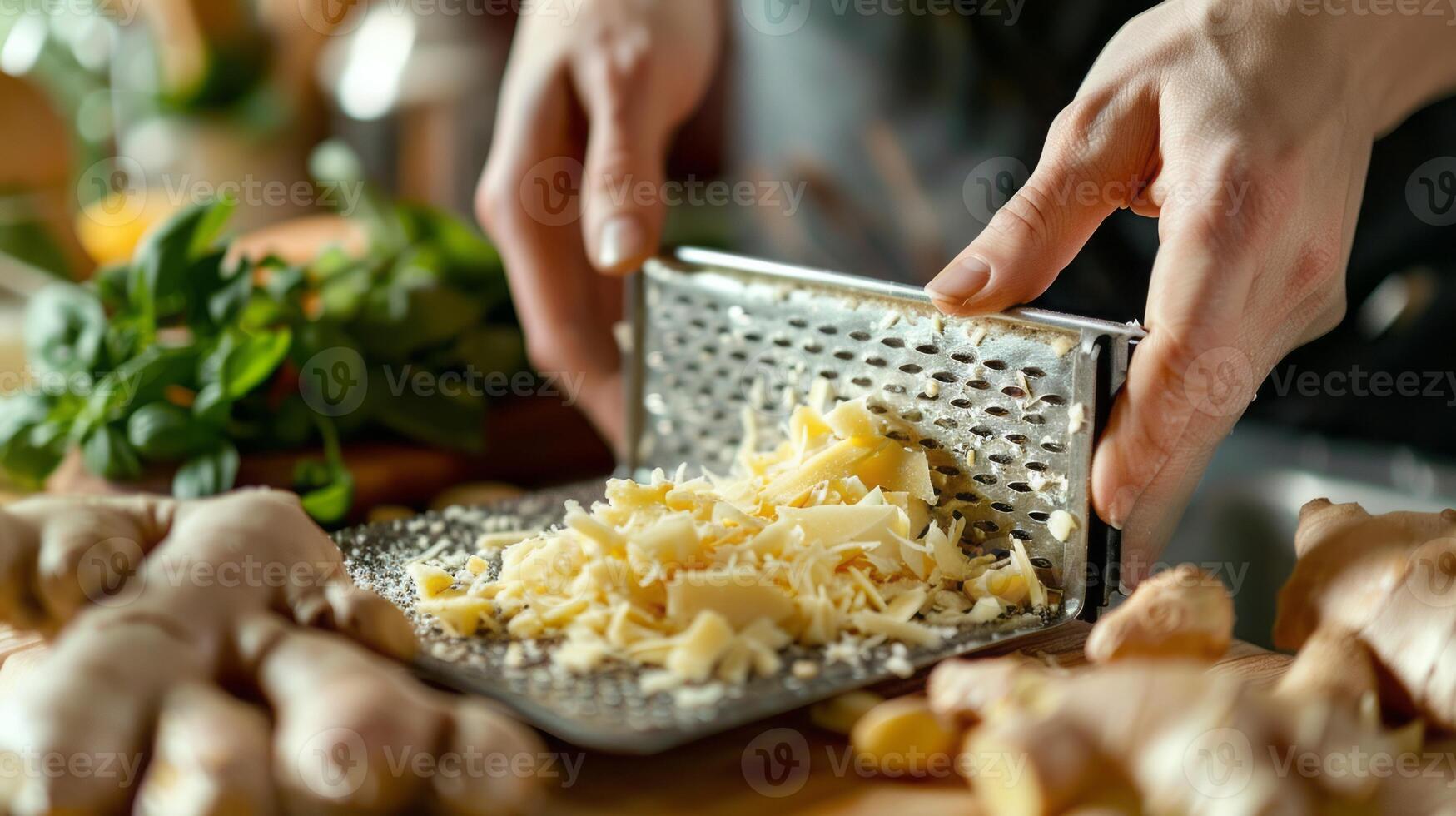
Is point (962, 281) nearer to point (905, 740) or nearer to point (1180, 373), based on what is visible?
point (1180, 373)

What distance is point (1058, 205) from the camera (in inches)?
39.5

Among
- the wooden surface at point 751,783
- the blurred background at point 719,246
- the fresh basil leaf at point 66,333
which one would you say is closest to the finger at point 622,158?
the blurred background at point 719,246

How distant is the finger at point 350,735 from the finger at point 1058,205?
514 millimetres

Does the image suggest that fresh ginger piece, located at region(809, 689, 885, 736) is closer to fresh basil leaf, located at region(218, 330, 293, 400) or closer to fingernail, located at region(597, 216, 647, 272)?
fingernail, located at region(597, 216, 647, 272)

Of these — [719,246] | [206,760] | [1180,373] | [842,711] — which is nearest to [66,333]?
[719,246]

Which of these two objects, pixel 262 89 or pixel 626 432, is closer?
pixel 626 432

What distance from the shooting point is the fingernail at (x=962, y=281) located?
Answer: 964 mm

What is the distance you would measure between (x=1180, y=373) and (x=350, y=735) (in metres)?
0.61

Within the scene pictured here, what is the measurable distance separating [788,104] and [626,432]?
81 centimetres

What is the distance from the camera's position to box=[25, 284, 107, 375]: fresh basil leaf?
4.71 feet

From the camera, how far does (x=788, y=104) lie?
200cm

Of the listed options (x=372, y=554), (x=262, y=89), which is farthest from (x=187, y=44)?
(x=372, y=554)

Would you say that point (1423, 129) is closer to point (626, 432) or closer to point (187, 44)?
point (626, 432)

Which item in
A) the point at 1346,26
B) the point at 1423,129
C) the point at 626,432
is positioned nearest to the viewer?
the point at 1346,26
